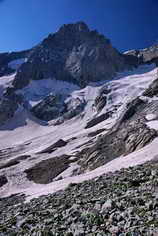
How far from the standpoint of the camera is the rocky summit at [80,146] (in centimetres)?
→ 1531

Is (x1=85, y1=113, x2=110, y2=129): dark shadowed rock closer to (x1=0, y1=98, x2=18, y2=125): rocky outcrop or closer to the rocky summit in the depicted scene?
the rocky summit

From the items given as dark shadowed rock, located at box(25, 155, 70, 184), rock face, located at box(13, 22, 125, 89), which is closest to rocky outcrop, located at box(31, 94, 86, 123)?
rock face, located at box(13, 22, 125, 89)

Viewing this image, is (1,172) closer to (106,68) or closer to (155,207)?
(155,207)

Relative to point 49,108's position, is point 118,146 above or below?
below

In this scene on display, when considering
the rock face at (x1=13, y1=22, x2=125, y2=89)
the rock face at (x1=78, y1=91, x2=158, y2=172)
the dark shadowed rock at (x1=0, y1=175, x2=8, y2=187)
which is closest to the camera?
the rock face at (x1=78, y1=91, x2=158, y2=172)

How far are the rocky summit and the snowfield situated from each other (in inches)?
15.8

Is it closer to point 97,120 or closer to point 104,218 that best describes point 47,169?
point 104,218

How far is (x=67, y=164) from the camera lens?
5816cm

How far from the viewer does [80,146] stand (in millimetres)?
71812

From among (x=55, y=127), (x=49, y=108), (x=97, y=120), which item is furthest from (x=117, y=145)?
(x=49, y=108)

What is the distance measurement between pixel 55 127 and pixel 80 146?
54.6 metres

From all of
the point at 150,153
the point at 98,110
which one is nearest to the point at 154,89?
the point at 98,110

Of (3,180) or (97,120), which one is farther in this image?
Result: (97,120)

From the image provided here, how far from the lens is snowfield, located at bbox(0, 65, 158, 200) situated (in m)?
56.0
